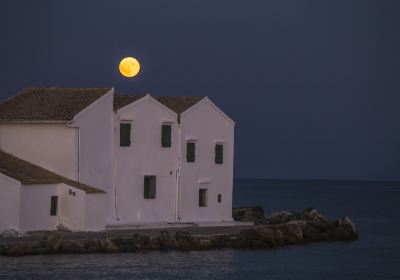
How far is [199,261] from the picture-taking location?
50375 millimetres

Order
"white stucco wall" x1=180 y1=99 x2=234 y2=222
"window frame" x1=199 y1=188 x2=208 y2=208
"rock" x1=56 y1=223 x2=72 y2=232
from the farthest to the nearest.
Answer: "window frame" x1=199 y1=188 x2=208 y2=208 → "white stucco wall" x1=180 y1=99 x2=234 y2=222 → "rock" x1=56 y1=223 x2=72 y2=232

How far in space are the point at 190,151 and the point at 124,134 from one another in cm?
375

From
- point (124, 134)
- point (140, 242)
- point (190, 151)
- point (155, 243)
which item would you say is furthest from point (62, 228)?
point (190, 151)

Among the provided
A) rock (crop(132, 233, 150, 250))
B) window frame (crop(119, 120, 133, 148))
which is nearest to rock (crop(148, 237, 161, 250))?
rock (crop(132, 233, 150, 250))

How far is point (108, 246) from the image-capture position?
4941cm

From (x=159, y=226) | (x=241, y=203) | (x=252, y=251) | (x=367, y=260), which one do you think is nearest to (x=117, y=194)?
(x=159, y=226)

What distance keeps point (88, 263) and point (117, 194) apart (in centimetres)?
812

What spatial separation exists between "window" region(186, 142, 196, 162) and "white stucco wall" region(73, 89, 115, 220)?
4143 millimetres

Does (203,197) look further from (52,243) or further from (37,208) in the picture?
(52,243)

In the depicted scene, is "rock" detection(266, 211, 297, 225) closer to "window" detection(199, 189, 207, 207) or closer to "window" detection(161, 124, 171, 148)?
"window" detection(199, 189, 207, 207)

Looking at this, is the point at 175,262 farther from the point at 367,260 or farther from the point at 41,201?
the point at 367,260

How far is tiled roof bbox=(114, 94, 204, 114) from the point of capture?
185 ft

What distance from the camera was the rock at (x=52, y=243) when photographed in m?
47.9

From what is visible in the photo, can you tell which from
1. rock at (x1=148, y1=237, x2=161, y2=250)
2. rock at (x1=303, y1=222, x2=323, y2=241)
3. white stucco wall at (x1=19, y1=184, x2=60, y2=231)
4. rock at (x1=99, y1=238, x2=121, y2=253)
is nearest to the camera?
rock at (x1=99, y1=238, x2=121, y2=253)
